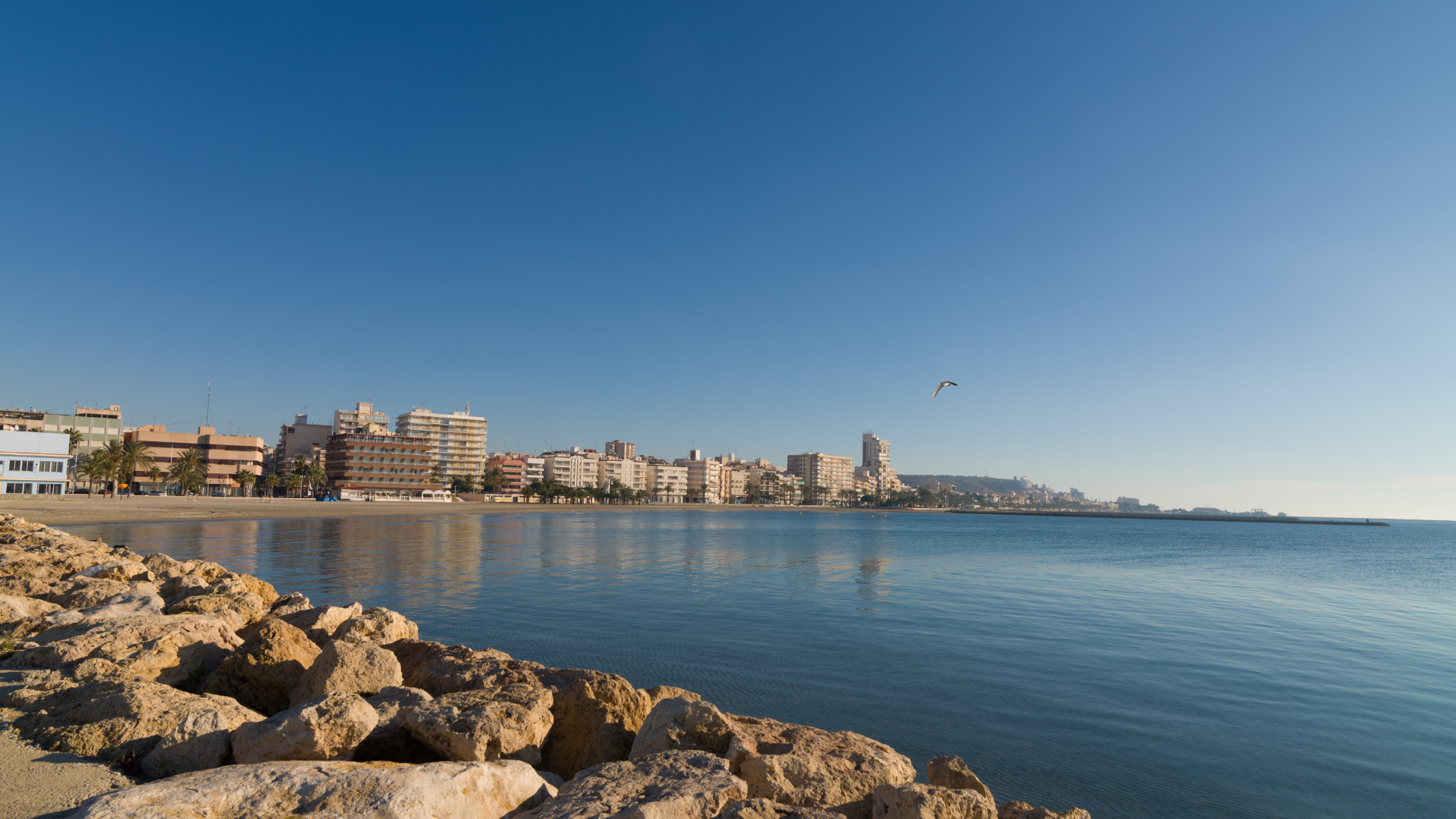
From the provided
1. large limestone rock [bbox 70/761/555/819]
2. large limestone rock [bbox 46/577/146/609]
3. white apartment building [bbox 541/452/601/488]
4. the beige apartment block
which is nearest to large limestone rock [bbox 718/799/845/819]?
large limestone rock [bbox 70/761/555/819]

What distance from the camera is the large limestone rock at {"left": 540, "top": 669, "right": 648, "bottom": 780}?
258 inches

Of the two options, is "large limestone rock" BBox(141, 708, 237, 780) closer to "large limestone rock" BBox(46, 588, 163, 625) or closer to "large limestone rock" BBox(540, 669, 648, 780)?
"large limestone rock" BBox(540, 669, 648, 780)

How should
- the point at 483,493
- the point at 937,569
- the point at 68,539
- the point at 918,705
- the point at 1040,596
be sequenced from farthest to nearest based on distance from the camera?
1. the point at 483,493
2. the point at 937,569
3. the point at 1040,596
4. the point at 68,539
5. the point at 918,705

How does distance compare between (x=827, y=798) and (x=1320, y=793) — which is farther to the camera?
(x=1320, y=793)

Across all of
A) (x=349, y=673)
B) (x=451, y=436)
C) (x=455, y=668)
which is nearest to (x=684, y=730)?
(x=455, y=668)

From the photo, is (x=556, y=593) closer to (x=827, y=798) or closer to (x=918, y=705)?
(x=918, y=705)

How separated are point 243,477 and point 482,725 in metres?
114

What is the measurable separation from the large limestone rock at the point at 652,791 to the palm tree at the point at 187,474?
362ft

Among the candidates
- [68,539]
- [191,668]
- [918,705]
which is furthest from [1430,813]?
[68,539]

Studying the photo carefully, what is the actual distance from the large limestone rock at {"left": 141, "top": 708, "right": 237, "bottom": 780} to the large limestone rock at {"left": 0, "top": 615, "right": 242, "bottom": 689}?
1.96 m

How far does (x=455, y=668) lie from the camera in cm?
802

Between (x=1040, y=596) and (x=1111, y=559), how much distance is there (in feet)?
73.0

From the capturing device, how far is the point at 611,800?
4.48m

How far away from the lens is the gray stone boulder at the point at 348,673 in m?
7.11
